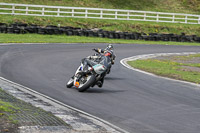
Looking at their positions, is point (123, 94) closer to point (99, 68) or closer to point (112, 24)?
point (99, 68)

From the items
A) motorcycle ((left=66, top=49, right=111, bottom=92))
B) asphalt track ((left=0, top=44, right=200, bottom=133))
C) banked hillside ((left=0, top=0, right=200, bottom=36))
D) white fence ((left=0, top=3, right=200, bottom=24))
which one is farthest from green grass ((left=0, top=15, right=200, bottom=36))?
motorcycle ((left=66, top=49, right=111, bottom=92))

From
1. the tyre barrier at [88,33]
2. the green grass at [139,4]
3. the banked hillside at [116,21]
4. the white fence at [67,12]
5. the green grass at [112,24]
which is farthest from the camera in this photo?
the green grass at [139,4]

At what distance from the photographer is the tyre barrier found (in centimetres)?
3372

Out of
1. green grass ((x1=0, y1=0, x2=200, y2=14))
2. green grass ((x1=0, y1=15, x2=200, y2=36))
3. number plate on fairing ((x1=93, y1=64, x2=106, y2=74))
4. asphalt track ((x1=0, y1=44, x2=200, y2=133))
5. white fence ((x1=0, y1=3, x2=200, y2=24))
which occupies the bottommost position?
asphalt track ((x1=0, y1=44, x2=200, y2=133))

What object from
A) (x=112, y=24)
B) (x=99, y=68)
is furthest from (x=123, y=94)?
(x=112, y=24)

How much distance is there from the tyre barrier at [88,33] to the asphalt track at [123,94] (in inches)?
496

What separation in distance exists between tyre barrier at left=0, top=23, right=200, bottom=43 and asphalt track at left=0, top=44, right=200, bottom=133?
1260 cm

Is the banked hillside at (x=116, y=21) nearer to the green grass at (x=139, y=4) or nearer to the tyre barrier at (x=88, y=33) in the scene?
the green grass at (x=139, y=4)

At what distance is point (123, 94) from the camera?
12359mm

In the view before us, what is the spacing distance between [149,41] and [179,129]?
30.0 metres

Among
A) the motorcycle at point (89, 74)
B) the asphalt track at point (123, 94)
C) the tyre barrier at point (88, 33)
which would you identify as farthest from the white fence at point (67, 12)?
the motorcycle at point (89, 74)

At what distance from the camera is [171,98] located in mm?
11945

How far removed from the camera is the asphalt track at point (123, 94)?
29.6 feet

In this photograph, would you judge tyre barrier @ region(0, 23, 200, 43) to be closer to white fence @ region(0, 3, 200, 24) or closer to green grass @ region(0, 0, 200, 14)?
white fence @ region(0, 3, 200, 24)
